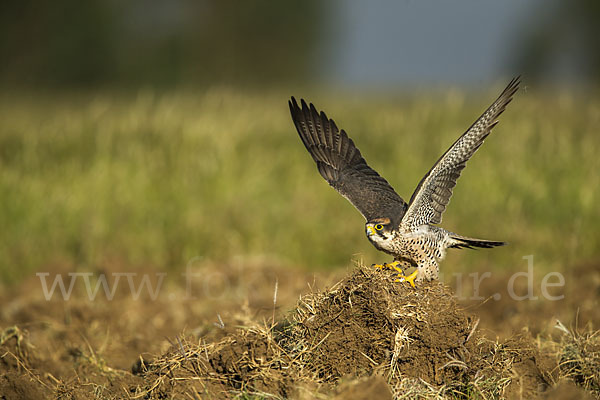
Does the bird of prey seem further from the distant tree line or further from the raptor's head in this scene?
the distant tree line

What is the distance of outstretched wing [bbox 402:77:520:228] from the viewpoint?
3.41m

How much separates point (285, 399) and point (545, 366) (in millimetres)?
1457

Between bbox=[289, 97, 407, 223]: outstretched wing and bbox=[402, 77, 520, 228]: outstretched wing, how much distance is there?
31cm

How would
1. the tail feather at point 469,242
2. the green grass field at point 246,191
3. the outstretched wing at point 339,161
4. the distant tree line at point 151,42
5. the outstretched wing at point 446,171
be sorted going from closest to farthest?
the outstretched wing at point 446,171
the tail feather at point 469,242
the outstretched wing at point 339,161
the green grass field at point 246,191
the distant tree line at point 151,42

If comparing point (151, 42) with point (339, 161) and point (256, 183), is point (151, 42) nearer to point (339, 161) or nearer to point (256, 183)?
point (256, 183)

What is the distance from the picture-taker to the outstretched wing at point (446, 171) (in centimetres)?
341

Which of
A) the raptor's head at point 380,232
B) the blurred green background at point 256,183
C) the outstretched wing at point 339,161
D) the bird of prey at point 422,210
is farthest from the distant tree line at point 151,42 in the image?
the raptor's head at point 380,232

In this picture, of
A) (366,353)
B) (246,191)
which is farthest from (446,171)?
(246,191)

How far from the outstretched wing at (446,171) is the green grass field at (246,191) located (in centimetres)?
252

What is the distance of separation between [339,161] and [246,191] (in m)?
2.99

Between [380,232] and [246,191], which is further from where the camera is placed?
[246,191]

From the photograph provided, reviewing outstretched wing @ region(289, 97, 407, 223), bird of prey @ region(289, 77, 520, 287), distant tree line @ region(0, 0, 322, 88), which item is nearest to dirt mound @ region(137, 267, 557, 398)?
bird of prey @ region(289, 77, 520, 287)

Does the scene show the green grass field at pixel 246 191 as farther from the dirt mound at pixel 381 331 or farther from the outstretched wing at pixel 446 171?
the dirt mound at pixel 381 331

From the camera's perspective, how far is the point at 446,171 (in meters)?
3.57
